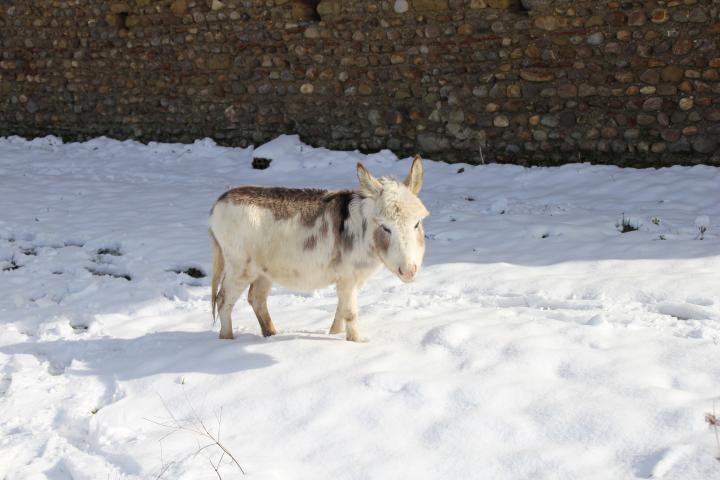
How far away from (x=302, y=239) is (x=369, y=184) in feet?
2.03

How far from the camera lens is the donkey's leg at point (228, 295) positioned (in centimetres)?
511

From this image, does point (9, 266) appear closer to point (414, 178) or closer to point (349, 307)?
point (349, 307)

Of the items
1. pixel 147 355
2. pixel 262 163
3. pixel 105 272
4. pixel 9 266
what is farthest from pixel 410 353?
pixel 262 163

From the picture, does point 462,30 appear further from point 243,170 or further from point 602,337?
point 602,337

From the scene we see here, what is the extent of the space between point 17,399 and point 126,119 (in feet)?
30.9

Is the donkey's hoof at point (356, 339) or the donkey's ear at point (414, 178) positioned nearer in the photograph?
the donkey's ear at point (414, 178)

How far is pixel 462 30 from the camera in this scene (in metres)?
9.96

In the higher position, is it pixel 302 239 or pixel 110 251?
pixel 302 239

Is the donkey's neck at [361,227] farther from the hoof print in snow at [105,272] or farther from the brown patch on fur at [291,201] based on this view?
the hoof print in snow at [105,272]

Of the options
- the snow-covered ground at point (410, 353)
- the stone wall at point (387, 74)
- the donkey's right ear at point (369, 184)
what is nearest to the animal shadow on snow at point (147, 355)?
the snow-covered ground at point (410, 353)

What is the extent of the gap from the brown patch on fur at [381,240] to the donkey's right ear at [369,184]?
23 cm

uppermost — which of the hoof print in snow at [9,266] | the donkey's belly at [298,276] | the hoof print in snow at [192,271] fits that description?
the donkey's belly at [298,276]

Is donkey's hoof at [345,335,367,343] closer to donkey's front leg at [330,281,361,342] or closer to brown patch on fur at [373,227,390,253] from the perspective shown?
donkey's front leg at [330,281,361,342]

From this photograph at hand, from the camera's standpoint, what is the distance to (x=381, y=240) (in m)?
4.63
